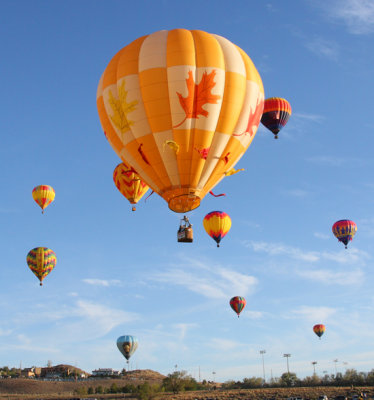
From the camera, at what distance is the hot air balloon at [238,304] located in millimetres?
60425

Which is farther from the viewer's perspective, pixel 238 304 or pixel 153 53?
pixel 238 304

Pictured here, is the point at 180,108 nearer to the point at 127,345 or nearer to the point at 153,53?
the point at 153,53

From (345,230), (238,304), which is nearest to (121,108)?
(345,230)

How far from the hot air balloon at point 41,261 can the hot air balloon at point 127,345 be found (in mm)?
15002

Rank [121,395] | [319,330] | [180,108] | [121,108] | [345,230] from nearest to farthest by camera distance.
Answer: [180,108], [121,108], [345,230], [319,330], [121,395]

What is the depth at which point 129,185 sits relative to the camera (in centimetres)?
3791

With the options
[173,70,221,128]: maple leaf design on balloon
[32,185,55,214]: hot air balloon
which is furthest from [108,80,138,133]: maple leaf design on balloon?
[32,185,55,214]: hot air balloon

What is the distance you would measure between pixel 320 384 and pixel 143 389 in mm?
31594

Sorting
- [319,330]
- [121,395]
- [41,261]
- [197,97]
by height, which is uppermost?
[197,97]

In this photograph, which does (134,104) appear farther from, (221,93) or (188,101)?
(221,93)

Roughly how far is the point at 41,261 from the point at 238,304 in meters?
23.0

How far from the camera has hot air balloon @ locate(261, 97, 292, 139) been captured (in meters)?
42.5

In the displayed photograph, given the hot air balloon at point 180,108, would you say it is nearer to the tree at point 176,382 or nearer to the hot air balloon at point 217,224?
the hot air balloon at point 217,224

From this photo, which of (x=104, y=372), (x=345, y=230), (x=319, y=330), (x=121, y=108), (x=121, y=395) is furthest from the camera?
(x=104, y=372)
